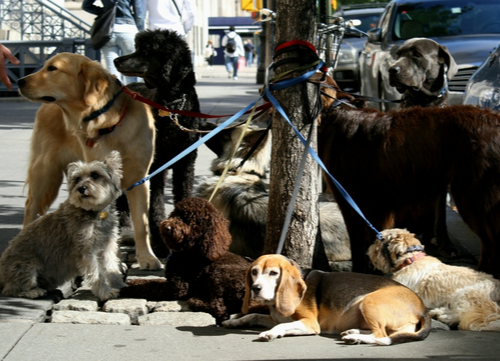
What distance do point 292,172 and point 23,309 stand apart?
2.13 m

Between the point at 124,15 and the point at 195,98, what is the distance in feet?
9.49

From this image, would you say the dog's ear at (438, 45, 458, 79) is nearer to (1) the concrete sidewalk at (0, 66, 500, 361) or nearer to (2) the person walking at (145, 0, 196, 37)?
(1) the concrete sidewalk at (0, 66, 500, 361)

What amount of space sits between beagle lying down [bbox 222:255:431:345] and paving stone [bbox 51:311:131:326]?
2.27 feet

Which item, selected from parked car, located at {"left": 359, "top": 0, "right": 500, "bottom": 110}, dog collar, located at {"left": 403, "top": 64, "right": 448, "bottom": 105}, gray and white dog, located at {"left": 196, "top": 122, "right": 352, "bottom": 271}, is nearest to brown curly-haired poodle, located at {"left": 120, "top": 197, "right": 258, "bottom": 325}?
gray and white dog, located at {"left": 196, "top": 122, "right": 352, "bottom": 271}

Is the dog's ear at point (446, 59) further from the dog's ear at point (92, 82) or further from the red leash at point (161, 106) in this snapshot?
the dog's ear at point (92, 82)

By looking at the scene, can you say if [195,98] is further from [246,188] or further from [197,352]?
[197,352]

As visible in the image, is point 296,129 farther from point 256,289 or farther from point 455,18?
point 455,18

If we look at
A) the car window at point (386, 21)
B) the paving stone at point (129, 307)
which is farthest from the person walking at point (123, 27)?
the car window at point (386, 21)

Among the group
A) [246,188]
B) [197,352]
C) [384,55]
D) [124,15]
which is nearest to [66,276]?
[197,352]

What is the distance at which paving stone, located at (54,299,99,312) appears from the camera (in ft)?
15.4

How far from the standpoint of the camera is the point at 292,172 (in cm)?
516

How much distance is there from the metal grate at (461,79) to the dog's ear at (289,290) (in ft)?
21.2

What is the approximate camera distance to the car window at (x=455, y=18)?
10875 mm

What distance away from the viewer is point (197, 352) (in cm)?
395
